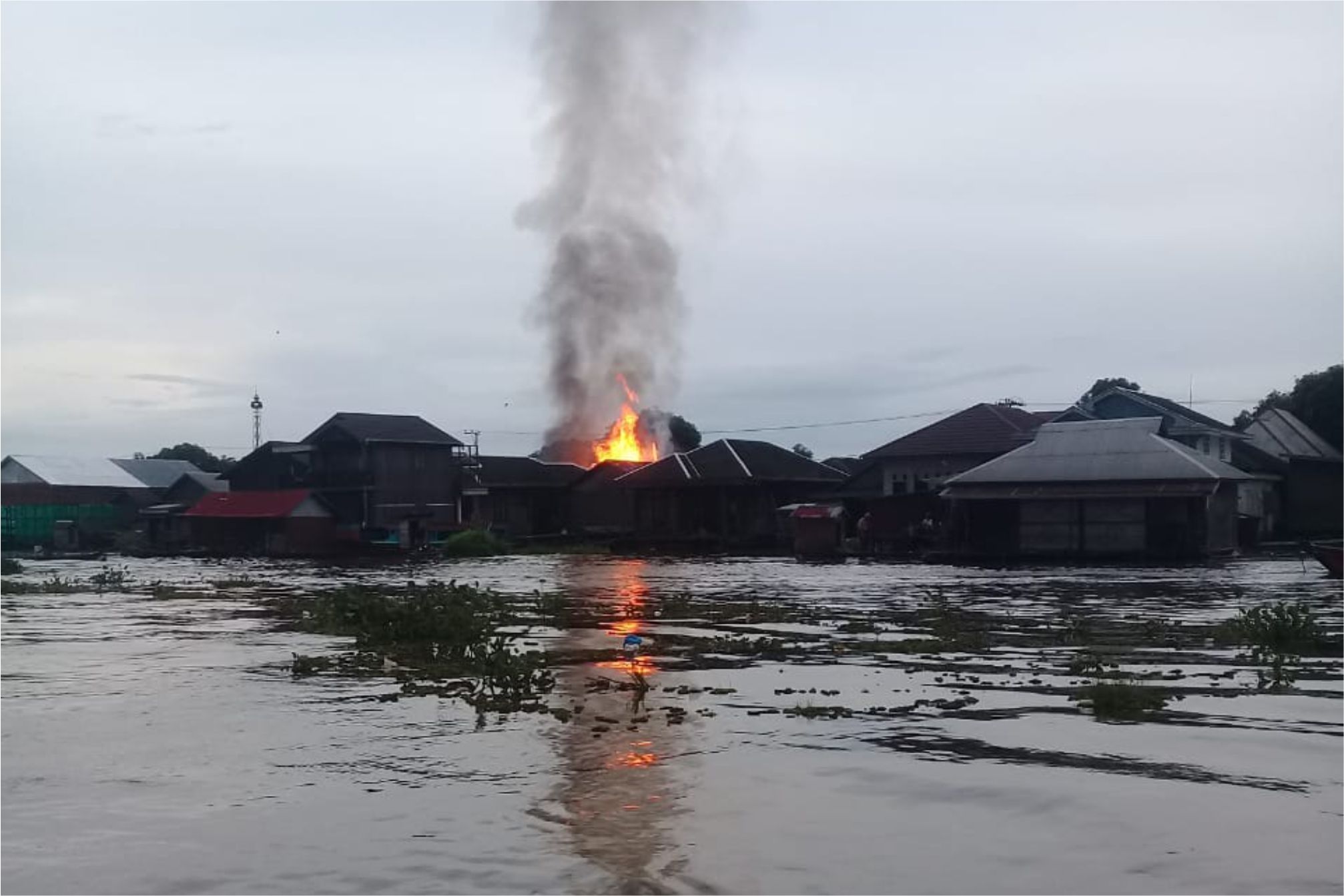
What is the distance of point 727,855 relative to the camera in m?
7.22

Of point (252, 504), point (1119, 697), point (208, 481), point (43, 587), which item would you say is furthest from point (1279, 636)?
point (208, 481)

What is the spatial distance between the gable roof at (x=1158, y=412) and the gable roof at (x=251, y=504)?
115ft

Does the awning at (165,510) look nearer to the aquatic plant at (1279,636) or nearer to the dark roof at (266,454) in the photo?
the dark roof at (266,454)

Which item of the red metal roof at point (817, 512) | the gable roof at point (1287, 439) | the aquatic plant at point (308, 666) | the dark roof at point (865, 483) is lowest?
the aquatic plant at point (308, 666)

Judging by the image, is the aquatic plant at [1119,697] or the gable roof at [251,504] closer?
the aquatic plant at [1119,697]

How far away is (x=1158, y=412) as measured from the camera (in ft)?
166

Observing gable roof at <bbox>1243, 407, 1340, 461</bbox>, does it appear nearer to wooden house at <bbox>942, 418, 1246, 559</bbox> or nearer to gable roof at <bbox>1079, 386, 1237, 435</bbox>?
gable roof at <bbox>1079, 386, 1237, 435</bbox>

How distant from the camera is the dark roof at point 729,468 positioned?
52.1m

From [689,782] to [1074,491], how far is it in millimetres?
31067

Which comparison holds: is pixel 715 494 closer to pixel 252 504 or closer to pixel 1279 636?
pixel 252 504

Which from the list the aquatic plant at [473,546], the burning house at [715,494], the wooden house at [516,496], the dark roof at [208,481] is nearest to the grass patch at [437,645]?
the aquatic plant at [473,546]

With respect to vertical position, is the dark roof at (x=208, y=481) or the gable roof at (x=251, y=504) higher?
the dark roof at (x=208, y=481)

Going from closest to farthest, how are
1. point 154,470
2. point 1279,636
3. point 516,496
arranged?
point 1279,636 → point 516,496 → point 154,470

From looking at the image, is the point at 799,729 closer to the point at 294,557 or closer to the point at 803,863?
the point at 803,863
